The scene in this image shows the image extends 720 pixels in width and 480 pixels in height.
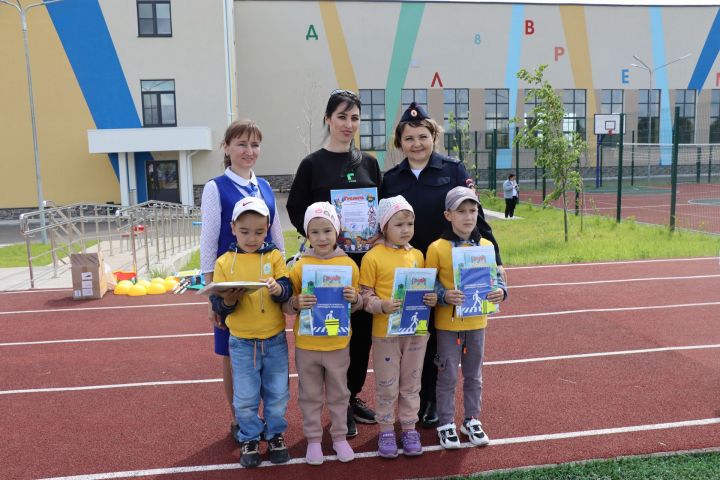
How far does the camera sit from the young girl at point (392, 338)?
3695 mm

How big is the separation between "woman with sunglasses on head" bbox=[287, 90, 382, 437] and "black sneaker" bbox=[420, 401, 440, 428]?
0.52 metres

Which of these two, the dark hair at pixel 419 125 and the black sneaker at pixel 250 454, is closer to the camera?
the black sneaker at pixel 250 454

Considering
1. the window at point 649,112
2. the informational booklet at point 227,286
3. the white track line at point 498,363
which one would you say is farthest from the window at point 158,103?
the window at point 649,112

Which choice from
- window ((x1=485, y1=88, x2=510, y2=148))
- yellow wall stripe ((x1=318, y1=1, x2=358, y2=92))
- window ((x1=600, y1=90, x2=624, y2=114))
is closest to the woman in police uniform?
yellow wall stripe ((x1=318, y1=1, x2=358, y2=92))

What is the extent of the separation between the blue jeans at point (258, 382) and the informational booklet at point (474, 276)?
1158 mm

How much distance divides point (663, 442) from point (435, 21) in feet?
111

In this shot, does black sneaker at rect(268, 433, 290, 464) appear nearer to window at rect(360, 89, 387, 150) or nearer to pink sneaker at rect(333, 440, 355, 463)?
pink sneaker at rect(333, 440, 355, 463)

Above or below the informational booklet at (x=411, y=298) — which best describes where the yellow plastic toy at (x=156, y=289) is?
below

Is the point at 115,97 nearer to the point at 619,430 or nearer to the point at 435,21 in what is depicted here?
the point at 435,21

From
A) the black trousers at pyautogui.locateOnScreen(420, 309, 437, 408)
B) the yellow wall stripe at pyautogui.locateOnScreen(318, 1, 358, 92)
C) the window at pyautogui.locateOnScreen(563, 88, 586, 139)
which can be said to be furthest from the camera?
the window at pyautogui.locateOnScreen(563, 88, 586, 139)

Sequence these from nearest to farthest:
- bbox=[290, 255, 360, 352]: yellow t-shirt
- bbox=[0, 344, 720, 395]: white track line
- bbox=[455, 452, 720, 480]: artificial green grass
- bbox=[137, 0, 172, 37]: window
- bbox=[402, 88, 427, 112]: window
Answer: bbox=[455, 452, 720, 480]: artificial green grass < bbox=[290, 255, 360, 352]: yellow t-shirt < bbox=[0, 344, 720, 395]: white track line < bbox=[137, 0, 172, 37]: window < bbox=[402, 88, 427, 112]: window

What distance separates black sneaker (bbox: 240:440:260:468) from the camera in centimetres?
373

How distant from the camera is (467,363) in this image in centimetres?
397

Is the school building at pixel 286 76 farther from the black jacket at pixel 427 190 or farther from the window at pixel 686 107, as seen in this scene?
the black jacket at pixel 427 190
